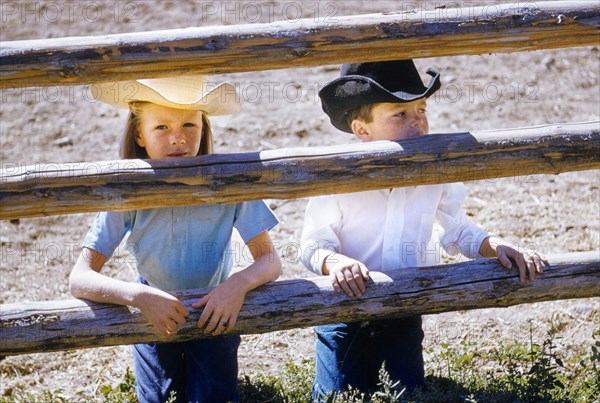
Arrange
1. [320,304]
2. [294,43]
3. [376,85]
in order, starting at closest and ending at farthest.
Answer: [294,43]
[320,304]
[376,85]

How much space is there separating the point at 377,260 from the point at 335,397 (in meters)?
0.67

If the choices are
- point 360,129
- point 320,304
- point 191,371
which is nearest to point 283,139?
point 360,129

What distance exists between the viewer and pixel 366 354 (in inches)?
138

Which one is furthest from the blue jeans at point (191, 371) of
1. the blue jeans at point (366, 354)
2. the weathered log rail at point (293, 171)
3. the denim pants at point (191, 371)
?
the weathered log rail at point (293, 171)

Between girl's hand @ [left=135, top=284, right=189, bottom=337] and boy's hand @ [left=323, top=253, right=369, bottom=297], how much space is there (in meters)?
0.56

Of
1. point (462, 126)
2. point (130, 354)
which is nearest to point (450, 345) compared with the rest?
point (130, 354)

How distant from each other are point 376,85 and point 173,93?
81cm

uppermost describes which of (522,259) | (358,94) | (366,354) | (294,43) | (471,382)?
(294,43)

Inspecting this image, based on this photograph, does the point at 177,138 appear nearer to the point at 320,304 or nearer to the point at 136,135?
the point at 136,135

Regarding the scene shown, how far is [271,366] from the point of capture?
3.91m

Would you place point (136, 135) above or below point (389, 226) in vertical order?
above

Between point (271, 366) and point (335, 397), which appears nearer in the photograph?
point (335, 397)

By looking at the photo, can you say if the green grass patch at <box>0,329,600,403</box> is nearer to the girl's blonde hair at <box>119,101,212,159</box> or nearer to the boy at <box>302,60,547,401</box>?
the boy at <box>302,60,547,401</box>

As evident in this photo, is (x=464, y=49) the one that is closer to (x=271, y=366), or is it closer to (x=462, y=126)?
(x=271, y=366)
